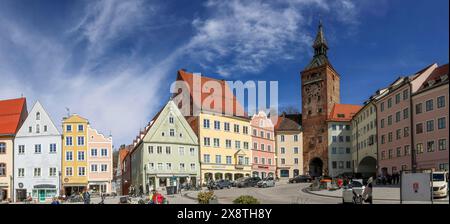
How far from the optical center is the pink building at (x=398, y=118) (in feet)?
25.0

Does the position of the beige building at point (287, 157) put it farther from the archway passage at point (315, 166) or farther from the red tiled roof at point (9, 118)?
the red tiled roof at point (9, 118)

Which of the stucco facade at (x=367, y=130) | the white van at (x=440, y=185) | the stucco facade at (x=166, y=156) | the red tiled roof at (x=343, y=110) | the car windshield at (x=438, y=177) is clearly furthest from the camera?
the stucco facade at (x=166, y=156)

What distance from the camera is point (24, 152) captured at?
18.0 m

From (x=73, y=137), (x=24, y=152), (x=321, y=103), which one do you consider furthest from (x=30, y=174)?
(x=321, y=103)

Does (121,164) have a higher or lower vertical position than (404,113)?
lower

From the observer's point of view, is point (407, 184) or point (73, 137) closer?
point (407, 184)

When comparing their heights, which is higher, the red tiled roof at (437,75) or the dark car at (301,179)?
the red tiled roof at (437,75)

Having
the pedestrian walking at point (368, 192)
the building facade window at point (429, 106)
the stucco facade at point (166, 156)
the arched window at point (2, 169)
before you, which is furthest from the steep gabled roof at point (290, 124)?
the arched window at point (2, 169)

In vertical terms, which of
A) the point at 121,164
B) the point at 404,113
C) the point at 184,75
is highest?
the point at 184,75

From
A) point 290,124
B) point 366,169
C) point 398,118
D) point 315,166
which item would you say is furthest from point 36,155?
point 315,166

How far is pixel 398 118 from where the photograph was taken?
8555 mm

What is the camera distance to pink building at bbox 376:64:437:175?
7.63 meters
